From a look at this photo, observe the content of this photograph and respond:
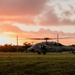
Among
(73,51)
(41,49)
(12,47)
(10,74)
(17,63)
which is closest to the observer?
(10,74)

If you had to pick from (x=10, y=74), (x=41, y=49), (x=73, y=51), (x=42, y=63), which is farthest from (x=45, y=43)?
(x=10, y=74)

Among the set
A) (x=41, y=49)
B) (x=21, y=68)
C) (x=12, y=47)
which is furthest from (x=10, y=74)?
(x=12, y=47)

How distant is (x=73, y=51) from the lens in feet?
220

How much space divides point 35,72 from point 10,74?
2.18m

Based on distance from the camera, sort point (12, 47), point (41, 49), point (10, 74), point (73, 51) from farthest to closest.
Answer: point (12, 47)
point (73, 51)
point (41, 49)
point (10, 74)

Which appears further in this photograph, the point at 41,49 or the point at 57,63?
the point at 41,49

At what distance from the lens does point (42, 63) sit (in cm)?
3303

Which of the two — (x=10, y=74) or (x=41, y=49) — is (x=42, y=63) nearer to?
(x=10, y=74)

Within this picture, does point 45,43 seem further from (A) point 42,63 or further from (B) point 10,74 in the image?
(B) point 10,74

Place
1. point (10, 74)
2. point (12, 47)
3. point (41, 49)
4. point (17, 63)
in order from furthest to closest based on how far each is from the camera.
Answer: point (12, 47) → point (41, 49) → point (17, 63) → point (10, 74)

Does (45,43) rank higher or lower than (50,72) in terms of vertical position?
higher

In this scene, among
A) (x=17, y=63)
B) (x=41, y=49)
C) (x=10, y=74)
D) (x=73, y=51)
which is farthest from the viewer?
(x=73, y=51)

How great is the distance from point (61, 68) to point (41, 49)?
104 feet

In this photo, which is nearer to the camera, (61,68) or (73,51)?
(61,68)
